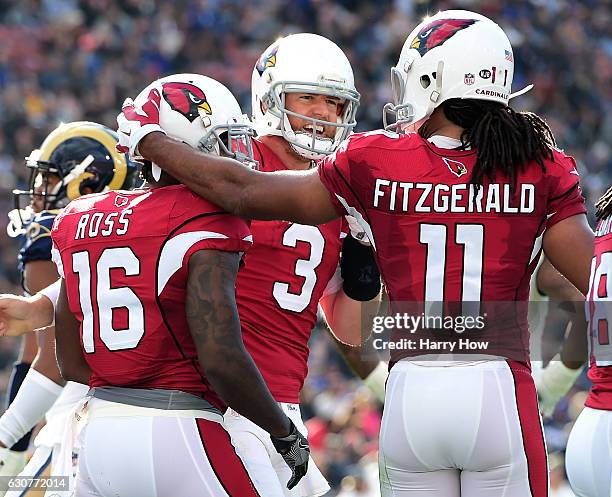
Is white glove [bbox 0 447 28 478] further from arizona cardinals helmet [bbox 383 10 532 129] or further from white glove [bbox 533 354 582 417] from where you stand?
arizona cardinals helmet [bbox 383 10 532 129]

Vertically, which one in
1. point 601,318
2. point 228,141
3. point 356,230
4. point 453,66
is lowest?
point 601,318

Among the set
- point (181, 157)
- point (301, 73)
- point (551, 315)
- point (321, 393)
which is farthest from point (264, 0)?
point (181, 157)

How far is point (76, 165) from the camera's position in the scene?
5.26m

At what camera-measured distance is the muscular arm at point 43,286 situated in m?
4.98

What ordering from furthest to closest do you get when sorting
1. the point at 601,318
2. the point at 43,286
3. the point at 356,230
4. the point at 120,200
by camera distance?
the point at 43,286 → the point at 356,230 → the point at 601,318 → the point at 120,200

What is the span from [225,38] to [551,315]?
8971mm

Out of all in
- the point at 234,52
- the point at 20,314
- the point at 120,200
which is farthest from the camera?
the point at 234,52

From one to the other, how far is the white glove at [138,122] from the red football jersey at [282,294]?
2.20ft

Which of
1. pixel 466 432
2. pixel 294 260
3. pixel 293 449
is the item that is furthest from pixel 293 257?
pixel 466 432

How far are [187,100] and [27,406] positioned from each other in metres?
2.16

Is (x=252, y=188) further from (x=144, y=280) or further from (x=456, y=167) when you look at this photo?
(x=456, y=167)

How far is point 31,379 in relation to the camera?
4.95 meters

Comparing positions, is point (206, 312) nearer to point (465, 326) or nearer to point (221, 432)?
point (221, 432)

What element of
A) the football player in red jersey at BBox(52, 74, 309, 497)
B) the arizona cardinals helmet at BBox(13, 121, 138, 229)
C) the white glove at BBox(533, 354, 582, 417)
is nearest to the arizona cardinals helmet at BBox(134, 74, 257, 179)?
the football player in red jersey at BBox(52, 74, 309, 497)
